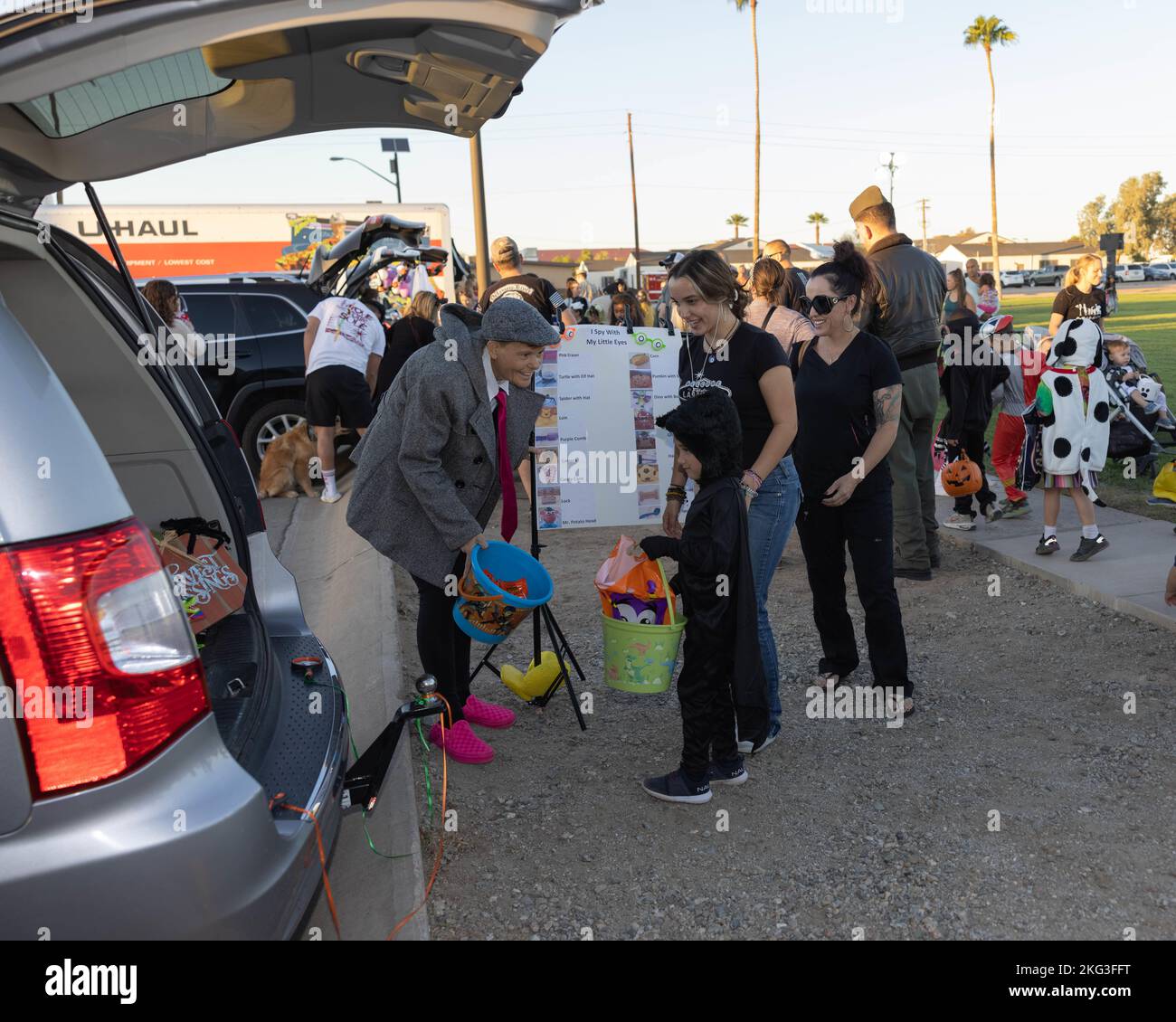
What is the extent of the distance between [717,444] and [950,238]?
153 meters

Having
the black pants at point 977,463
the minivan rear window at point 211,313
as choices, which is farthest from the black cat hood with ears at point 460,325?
the minivan rear window at point 211,313

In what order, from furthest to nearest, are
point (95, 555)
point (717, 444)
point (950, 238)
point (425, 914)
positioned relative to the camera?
point (950, 238) → point (717, 444) → point (425, 914) → point (95, 555)

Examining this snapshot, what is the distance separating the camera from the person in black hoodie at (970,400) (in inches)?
305

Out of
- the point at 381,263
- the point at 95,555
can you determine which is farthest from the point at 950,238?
the point at 95,555

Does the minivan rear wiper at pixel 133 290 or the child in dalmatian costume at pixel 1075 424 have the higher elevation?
the minivan rear wiper at pixel 133 290

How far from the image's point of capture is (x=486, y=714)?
4543 millimetres

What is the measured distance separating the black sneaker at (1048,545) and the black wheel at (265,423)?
23.1ft

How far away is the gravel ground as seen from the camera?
122 inches

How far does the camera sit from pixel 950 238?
14312cm

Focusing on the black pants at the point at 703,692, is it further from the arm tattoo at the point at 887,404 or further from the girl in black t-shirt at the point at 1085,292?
the girl in black t-shirt at the point at 1085,292

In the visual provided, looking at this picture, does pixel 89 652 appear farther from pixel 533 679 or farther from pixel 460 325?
pixel 533 679

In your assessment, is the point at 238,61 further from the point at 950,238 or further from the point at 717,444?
the point at 950,238

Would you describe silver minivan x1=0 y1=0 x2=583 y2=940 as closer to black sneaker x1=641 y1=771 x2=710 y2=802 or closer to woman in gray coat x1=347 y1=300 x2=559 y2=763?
woman in gray coat x1=347 y1=300 x2=559 y2=763

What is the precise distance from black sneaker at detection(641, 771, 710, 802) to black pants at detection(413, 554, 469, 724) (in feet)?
3.13
